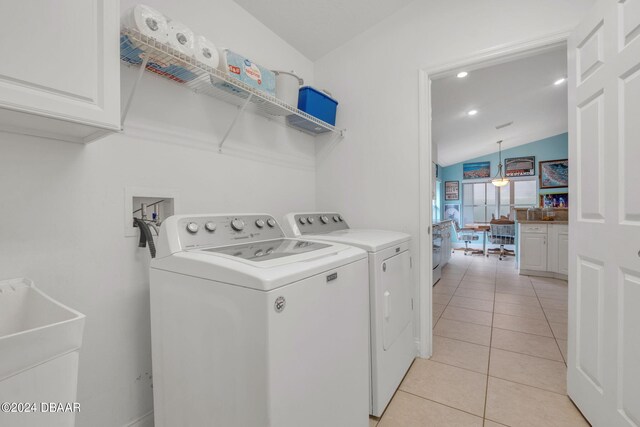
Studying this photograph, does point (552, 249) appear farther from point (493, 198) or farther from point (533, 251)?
point (493, 198)

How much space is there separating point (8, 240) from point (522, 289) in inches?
192

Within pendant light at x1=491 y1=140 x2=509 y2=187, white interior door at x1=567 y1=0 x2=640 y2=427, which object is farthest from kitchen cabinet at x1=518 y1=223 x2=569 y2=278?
white interior door at x1=567 y1=0 x2=640 y2=427

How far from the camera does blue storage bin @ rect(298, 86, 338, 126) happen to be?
2115 millimetres

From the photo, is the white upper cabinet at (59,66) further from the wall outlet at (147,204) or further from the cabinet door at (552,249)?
the cabinet door at (552,249)

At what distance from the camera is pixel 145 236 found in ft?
4.25

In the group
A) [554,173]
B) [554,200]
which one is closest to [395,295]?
[554,200]

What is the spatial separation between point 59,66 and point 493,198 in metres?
9.65

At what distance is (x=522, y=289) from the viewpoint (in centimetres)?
381

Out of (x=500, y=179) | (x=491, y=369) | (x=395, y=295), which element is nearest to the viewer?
(x=395, y=295)

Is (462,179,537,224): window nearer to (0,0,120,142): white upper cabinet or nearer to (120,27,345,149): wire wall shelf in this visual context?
(120,27,345,149): wire wall shelf

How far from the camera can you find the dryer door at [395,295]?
151cm

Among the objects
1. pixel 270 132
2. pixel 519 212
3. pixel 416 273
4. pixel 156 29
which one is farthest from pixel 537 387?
pixel 519 212

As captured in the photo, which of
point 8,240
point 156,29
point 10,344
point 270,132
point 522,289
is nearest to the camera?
point 10,344

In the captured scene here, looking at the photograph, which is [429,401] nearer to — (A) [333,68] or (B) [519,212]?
(A) [333,68]
